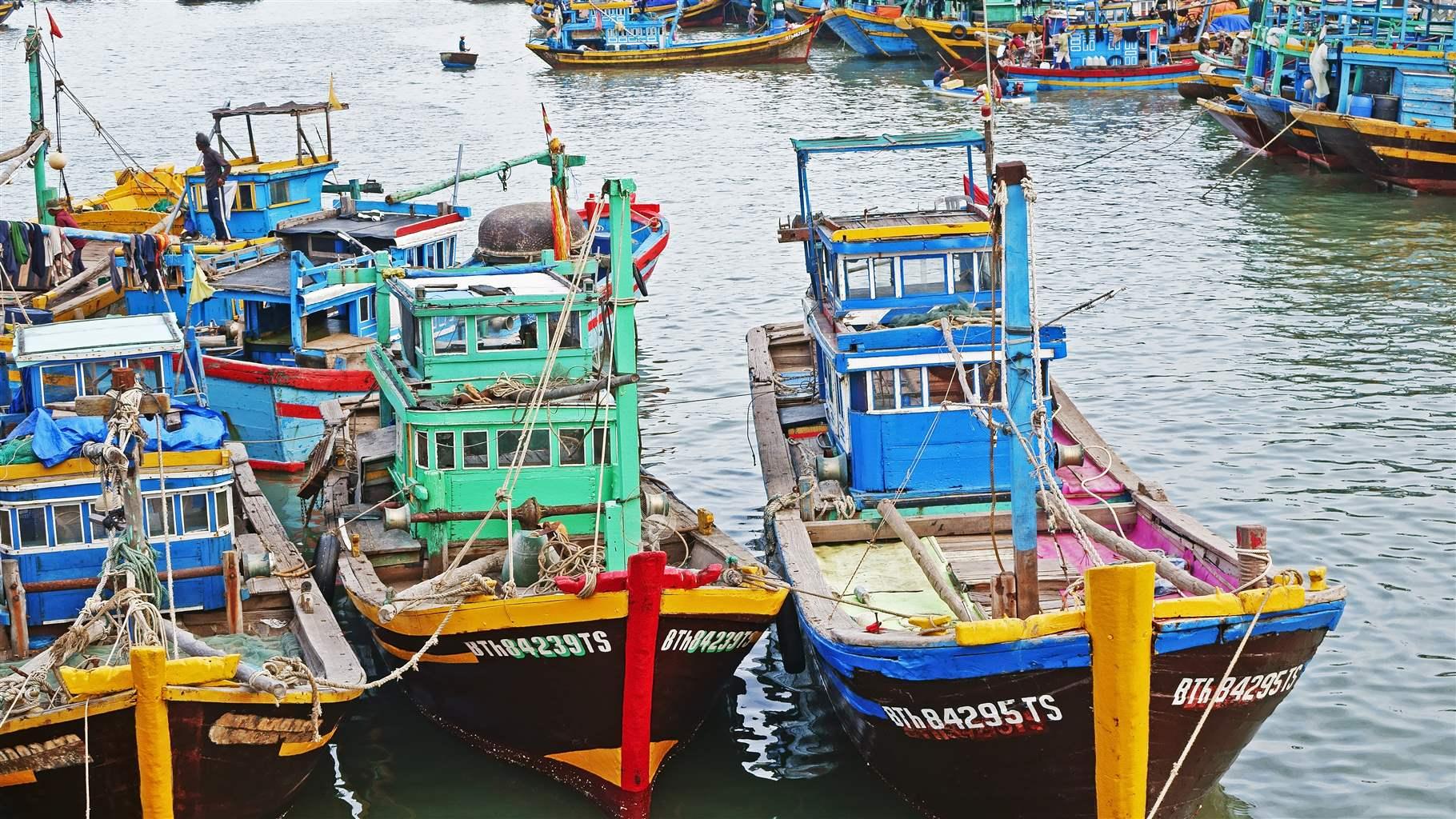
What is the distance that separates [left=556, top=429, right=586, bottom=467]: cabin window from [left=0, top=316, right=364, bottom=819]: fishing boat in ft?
9.36

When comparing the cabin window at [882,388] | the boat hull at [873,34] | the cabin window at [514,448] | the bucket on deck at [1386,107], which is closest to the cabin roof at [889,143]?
the cabin window at [882,388]

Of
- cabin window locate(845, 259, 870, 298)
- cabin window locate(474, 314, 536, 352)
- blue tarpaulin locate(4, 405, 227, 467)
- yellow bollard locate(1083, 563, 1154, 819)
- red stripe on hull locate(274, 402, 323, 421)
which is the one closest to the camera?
yellow bollard locate(1083, 563, 1154, 819)

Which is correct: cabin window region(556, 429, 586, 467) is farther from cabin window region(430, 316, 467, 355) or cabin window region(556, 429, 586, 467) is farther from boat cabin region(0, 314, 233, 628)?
boat cabin region(0, 314, 233, 628)

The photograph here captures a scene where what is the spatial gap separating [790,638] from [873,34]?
68.1m

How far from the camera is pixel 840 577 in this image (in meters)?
17.5

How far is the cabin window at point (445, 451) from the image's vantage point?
685 inches

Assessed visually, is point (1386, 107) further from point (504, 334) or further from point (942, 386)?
point (504, 334)

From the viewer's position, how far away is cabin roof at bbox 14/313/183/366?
59.0 ft

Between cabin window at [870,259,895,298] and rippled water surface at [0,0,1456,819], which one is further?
cabin window at [870,259,895,298]

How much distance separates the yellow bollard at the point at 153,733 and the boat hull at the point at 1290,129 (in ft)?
131

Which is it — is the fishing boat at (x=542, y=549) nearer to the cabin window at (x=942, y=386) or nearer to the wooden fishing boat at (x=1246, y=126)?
the cabin window at (x=942, y=386)

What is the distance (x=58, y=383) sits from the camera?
61.0 feet

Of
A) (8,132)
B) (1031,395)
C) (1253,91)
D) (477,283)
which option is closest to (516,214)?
(477,283)

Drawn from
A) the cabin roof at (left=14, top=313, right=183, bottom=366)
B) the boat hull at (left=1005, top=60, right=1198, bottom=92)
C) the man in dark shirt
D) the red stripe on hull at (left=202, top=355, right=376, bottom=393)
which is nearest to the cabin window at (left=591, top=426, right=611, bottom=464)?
the cabin roof at (left=14, top=313, right=183, bottom=366)
